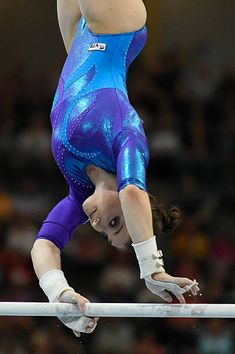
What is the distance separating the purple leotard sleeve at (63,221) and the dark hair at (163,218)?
1.30ft

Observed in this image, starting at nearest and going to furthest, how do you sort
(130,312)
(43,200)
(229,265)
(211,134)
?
(130,312)
(229,265)
(43,200)
(211,134)

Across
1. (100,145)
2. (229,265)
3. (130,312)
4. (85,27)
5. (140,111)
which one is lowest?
(229,265)

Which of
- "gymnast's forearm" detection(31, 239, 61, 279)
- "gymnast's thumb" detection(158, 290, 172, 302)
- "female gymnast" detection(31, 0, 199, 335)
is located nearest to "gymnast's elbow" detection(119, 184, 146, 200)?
"female gymnast" detection(31, 0, 199, 335)

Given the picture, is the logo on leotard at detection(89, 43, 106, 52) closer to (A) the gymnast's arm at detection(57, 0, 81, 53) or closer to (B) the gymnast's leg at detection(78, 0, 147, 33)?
(B) the gymnast's leg at detection(78, 0, 147, 33)

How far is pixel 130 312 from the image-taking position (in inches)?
125

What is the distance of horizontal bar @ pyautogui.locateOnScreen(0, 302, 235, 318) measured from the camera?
3.15m

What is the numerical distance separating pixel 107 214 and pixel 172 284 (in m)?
0.44

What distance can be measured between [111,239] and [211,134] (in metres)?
4.05

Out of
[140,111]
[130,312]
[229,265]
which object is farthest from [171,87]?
[130,312]

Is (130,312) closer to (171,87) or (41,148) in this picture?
(41,148)

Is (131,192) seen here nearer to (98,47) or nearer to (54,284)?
(54,284)

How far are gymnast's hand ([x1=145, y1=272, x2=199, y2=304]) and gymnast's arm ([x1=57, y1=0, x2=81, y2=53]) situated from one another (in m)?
1.34

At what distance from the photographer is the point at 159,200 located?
20.2 feet

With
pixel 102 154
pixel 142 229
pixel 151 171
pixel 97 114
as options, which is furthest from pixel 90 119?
pixel 151 171
